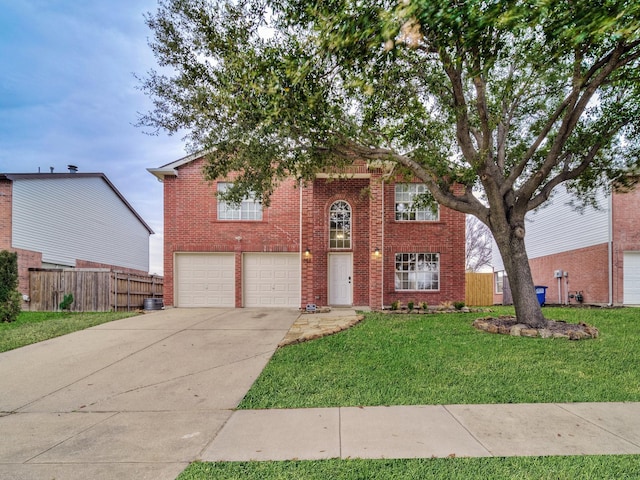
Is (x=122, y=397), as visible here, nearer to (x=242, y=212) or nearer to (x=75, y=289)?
(x=242, y=212)

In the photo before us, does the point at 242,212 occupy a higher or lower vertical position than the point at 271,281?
higher

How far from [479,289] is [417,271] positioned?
518 cm

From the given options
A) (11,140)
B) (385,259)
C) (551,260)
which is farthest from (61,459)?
(11,140)

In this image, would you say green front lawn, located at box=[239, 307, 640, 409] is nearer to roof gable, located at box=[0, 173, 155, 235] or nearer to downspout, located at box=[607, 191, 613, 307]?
downspout, located at box=[607, 191, 613, 307]

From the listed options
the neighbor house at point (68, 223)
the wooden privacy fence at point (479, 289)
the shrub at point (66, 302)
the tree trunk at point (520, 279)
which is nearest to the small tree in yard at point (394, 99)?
the tree trunk at point (520, 279)

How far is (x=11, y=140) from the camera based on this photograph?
35.5m

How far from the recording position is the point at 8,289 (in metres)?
9.80

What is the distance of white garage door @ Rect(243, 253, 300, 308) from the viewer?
1318 centimetres

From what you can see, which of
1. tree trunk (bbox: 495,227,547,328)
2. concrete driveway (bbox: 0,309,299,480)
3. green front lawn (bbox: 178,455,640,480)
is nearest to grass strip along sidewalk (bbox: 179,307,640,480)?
green front lawn (bbox: 178,455,640,480)

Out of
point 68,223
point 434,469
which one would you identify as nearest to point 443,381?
point 434,469

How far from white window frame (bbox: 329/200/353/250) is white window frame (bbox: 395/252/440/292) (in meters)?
1.98

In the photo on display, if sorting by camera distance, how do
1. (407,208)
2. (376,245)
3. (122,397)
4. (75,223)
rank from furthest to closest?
(75,223), (407,208), (376,245), (122,397)

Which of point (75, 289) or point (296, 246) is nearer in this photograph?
point (75, 289)

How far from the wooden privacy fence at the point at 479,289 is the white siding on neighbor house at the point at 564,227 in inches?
129
